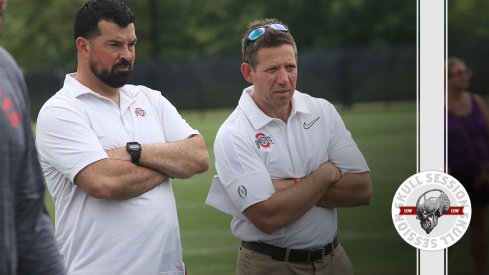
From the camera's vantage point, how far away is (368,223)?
5520 millimetres

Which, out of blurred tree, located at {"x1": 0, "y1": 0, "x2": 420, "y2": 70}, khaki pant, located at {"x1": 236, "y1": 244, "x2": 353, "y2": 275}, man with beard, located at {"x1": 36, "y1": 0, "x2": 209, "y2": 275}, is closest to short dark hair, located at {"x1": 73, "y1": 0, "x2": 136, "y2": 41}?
man with beard, located at {"x1": 36, "y1": 0, "x2": 209, "y2": 275}

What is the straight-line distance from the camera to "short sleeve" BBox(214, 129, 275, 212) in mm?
2688

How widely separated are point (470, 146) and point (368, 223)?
219 cm

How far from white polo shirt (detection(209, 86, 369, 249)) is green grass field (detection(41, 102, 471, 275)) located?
0.83ft

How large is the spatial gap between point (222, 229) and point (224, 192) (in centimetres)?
455

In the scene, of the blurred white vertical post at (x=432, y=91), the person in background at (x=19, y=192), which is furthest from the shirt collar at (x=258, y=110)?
the person in background at (x=19, y=192)

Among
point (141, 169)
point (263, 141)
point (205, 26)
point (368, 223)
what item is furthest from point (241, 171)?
point (205, 26)

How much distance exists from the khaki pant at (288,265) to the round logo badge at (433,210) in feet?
0.68

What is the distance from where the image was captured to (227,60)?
16.9m

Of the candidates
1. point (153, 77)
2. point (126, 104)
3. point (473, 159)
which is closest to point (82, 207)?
point (126, 104)

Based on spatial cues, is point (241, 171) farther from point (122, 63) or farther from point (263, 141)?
point (122, 63)

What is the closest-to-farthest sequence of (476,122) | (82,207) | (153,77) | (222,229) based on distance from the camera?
(82,207) → (476,122) → (222,229) → (153,77)

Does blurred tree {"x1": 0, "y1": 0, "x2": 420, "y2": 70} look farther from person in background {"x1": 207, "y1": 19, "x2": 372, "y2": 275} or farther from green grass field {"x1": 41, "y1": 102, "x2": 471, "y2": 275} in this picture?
person in background {"x1": 207, "y1": 19, "x2": 372, "y2": 275}

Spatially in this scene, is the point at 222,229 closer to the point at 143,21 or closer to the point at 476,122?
Answer: the point at 476,122
